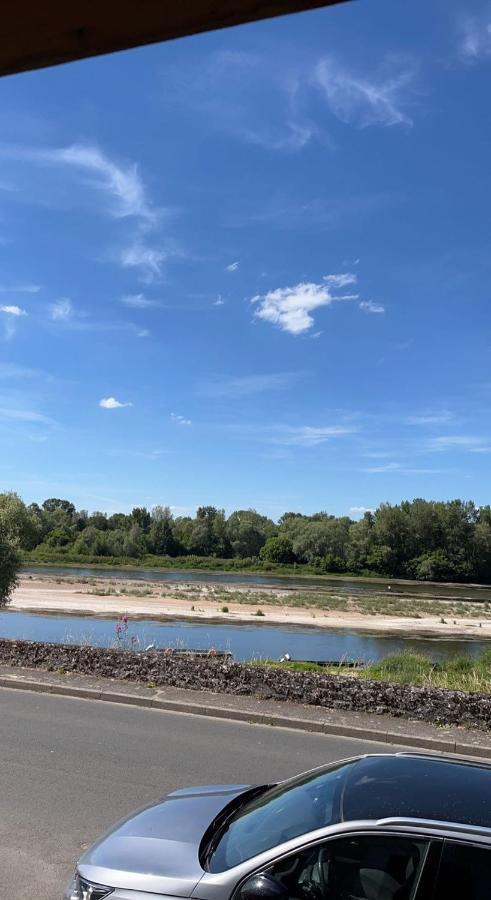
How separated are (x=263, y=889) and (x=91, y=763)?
5.26 m

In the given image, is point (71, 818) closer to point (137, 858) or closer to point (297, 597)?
point (137, 858)

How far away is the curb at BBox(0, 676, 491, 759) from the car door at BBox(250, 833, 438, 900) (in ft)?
20.8

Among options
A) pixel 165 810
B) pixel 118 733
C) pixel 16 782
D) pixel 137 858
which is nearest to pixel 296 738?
pixel 118 733

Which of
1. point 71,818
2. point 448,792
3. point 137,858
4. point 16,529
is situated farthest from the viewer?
point 16,529

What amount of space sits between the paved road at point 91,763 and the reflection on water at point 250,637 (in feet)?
64.1

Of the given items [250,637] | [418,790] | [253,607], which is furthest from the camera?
[253,607]

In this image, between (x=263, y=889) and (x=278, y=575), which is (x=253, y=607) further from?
(x=278, y=575)

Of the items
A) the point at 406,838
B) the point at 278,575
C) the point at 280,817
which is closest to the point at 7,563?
the point at 280,817

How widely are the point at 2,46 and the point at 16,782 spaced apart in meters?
6.56

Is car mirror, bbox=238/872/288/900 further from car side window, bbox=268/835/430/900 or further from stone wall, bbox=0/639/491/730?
stone wall, bbox=0/639/491/730

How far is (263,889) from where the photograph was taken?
2.68m

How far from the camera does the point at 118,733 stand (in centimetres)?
862

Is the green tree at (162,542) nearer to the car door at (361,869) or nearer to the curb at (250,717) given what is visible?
the curb at (250,717)

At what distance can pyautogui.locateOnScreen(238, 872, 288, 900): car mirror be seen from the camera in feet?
8.70
